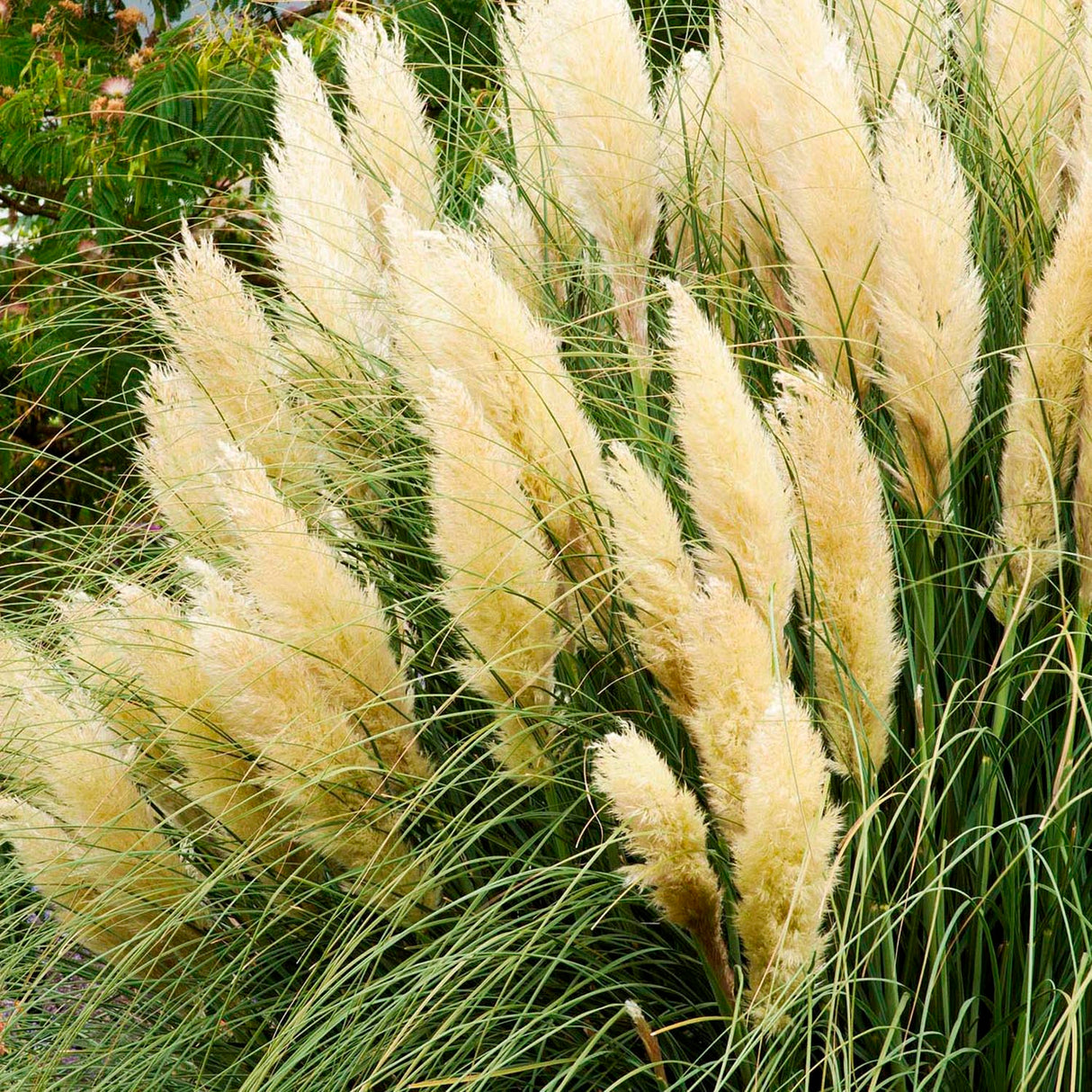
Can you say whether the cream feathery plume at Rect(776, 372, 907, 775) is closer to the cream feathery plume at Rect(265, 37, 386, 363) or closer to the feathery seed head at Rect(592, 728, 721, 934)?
the feathery seed head at Rect(592, 728, 721, 934)

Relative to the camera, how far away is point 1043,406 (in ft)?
5.86

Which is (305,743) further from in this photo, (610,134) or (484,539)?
(610,134)

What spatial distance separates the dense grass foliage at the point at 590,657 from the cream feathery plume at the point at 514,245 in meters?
0.01

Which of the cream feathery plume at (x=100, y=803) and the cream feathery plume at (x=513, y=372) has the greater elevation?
the cream feathery plume at (x=513, y=372)

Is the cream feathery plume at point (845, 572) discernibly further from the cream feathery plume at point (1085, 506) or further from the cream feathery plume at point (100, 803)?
the cream feathery plume at point (100, 803)

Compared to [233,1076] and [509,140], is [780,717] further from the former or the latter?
[509,140]

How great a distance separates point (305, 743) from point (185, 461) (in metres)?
0.84

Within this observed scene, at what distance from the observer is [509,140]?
2770 mm

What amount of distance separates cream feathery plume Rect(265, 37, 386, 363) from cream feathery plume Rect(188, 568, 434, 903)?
0.62m

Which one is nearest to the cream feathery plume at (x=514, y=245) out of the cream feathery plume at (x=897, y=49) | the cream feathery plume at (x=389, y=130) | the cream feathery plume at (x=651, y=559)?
the cream feathery plume at (x=389, y=130)

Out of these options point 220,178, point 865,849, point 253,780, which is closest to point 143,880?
point 253,780

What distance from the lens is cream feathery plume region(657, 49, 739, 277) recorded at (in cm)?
245

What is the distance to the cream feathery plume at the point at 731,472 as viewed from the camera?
1.42 m

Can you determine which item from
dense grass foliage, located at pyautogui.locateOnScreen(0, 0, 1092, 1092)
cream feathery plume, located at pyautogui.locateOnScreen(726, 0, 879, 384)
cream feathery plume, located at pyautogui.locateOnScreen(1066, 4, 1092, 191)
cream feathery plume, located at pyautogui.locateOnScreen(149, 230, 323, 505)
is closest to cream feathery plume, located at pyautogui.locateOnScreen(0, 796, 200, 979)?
dense grass foliage, located at pyautogui.locateOnScreen(0, 0, 1092, 1092)
